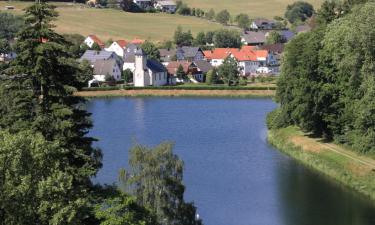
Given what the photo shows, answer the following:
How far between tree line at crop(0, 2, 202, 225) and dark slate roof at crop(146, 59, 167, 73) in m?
61.4

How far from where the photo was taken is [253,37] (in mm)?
125750

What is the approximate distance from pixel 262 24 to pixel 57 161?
12403 cm

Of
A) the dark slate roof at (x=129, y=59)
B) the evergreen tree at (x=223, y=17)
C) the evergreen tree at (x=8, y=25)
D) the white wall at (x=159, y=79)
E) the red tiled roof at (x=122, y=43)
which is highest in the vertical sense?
the evergreen tree at (x=223, y=17)

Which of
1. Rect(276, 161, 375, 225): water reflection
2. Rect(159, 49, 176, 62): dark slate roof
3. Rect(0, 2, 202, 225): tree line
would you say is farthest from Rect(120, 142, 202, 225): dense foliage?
Rect(159, 49, 176, 62): dark slate roof

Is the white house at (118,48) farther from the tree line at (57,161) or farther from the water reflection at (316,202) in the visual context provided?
the tree line at (57,161)

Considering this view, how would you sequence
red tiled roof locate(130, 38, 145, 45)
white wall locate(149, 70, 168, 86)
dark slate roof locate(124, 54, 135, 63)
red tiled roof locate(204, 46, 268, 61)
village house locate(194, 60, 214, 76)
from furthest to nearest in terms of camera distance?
red tiled roof locate(130, 38, 145, 45)
red tiled roof locate(204, 46, 268, 61)
dark slate roof locate(124, 54, 135, 63)
village house locate(194, 60, 214, 76)
white wall locate(149, 70, 168, 86)

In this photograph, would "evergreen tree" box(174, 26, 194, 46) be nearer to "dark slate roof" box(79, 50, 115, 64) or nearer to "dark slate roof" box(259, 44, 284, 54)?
"dark slate roof" box(259, 44, 284, 54)

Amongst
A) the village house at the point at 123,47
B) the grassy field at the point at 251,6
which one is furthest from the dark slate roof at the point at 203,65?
the grassy field at the point at 251,6

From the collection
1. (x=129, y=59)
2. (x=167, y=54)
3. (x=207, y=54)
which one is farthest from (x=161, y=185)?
(x=207, y=54)

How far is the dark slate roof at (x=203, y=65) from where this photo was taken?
96625 millimetres

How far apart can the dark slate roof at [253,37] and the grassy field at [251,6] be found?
25.2 meters

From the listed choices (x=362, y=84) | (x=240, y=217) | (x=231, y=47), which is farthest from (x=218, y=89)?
(x=240, y=217)

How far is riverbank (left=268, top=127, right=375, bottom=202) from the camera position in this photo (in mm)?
40031

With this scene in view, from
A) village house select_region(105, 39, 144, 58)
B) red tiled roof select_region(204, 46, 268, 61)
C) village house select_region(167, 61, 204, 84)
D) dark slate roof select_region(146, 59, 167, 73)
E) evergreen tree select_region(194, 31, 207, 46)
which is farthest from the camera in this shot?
evergreen tree select_region(194, 31, 207, 46)
